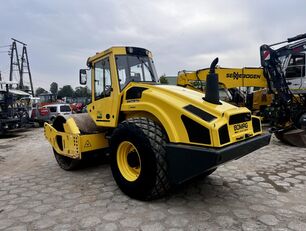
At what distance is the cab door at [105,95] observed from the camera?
182 inches

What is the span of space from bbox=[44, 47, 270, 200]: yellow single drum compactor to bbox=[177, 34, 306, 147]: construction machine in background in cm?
489

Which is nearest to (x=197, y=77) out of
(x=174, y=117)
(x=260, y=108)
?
(x=260, y=108)

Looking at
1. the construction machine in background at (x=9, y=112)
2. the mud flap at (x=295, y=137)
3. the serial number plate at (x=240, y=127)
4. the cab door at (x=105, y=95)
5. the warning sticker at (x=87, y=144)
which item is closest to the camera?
the serial number plate at (x=240, y=127)

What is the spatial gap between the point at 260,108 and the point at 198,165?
11.0m

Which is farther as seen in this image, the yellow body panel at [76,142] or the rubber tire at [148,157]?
the yellow body panel at [76,142]

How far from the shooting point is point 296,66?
32.1 ft

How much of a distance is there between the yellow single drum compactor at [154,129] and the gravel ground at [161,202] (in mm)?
381

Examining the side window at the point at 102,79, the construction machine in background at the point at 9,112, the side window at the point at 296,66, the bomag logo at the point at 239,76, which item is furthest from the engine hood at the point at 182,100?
the construction machine in background at the point at 9,112

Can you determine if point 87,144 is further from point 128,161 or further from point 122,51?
point 122,51

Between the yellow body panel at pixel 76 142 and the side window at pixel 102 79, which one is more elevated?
the side window at pixel 102 79

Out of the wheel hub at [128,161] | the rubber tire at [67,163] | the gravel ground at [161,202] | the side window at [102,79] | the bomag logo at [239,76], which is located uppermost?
the bomag logo at [239,76]

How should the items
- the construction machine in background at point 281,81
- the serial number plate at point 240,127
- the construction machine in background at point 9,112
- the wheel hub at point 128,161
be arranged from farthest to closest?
the construction machine in background at point 9,112
the construction machine in background at point 281,81
the wheel hub at point 128,161
the serial number plate at point 240,127

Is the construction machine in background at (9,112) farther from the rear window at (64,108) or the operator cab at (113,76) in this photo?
the operator cab at (113,76)

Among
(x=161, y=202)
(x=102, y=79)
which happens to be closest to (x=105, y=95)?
(x=102, y=79)
